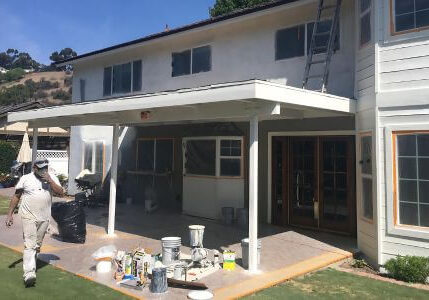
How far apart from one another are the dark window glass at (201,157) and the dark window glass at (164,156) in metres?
1.54

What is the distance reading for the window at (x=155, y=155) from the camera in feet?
45.3

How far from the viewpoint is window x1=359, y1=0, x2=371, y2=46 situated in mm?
7535

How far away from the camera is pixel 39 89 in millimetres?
91875

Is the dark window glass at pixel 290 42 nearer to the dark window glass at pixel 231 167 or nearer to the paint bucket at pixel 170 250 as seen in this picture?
the dark window glass at pixel 231 167

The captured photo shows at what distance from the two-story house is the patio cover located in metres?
0.03

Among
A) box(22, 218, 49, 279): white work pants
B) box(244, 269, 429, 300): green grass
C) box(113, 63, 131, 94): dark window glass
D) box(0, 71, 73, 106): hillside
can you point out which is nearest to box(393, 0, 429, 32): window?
box(244, 269, 429, 300): green grass

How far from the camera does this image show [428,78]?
22.0 feet

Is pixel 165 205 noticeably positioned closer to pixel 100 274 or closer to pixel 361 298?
pixel 100 274

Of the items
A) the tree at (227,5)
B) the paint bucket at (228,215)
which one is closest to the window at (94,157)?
the paint bucket at (228,215)

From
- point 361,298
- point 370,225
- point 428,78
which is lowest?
point 361,298

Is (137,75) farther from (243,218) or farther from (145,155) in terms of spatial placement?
(243,218)

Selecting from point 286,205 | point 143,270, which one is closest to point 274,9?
point 286,205

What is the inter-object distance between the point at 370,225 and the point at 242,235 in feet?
10.4

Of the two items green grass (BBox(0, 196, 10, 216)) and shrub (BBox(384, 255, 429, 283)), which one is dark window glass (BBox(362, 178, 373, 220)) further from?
green grass (BBox(0, 196, 10, 216))
